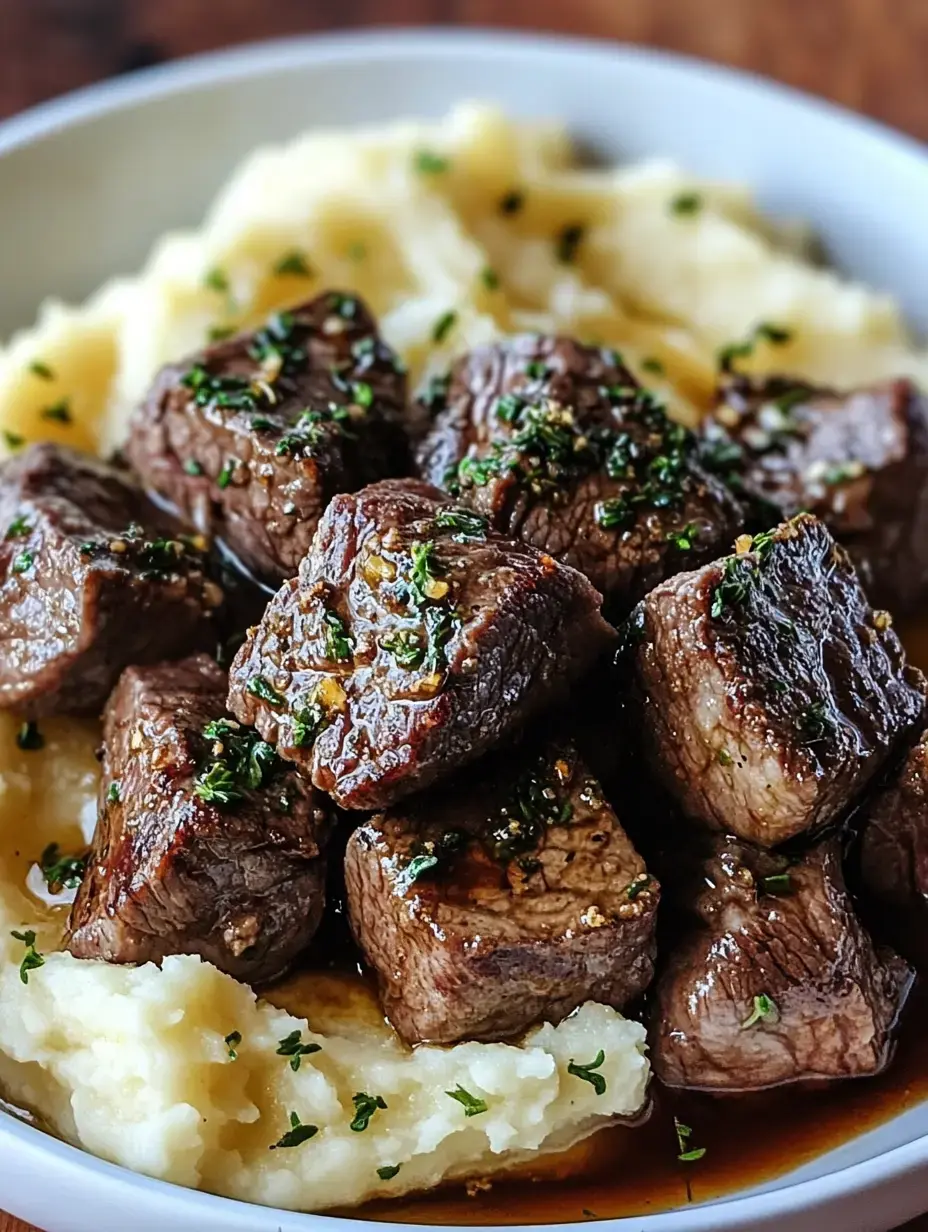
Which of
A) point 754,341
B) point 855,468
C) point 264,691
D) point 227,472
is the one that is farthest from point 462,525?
point 754,341

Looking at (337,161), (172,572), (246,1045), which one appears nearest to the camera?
(246,1045)

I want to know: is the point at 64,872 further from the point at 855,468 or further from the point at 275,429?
the point at 855,468

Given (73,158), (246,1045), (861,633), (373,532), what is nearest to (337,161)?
(73,158)

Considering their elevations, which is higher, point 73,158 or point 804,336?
point 73,158

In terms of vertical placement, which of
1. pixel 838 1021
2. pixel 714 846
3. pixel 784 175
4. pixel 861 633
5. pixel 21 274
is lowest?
pixel 838 1021

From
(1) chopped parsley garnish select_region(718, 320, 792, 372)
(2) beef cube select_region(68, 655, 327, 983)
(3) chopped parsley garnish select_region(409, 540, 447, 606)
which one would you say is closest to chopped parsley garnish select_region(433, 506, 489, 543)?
(3) chopped parsley garnish select_region(409, 540, 447, 606)

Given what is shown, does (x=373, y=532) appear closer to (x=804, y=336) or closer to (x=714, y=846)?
(x=714, y=846)

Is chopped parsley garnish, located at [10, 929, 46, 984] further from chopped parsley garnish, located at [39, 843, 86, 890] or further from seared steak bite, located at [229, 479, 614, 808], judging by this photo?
seared steak bite, located at [229, 479, 614, 808]

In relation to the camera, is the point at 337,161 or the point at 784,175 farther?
the point at 784,175

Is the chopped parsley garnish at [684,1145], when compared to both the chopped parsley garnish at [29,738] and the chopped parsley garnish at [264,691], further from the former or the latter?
the chopped parsley garnish at [29,738]
